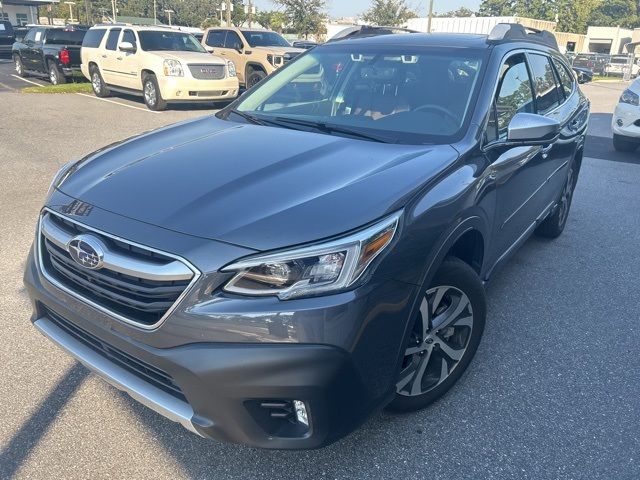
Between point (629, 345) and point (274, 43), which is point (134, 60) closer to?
point (274, 43)

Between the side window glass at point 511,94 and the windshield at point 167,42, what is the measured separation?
1093 centimetres

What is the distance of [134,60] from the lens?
41.7 feet

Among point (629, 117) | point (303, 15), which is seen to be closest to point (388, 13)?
point (303, 15)

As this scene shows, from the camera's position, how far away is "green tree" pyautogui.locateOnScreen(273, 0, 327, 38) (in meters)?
40.7

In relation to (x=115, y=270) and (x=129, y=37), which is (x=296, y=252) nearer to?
(x=115, y=270)

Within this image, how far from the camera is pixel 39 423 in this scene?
104 inches

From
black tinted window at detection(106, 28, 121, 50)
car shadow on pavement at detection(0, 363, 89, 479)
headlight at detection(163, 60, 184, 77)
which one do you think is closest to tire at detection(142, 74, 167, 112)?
headlight at detection(163, 60, 184, 77)

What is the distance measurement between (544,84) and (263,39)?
12716 mm

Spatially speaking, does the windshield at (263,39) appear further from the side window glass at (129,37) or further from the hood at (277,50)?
the side window glass at (129,37)

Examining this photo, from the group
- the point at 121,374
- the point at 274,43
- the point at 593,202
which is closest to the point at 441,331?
the point at 121,374

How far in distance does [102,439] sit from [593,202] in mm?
6229

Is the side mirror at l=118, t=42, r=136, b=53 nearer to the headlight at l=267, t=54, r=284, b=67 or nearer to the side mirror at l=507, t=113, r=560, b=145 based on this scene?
the headlight at l=267, t=54, r=284, b=67

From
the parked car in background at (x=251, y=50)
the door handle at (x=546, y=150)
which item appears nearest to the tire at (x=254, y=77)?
the parked car in background at (x=251, y=50)

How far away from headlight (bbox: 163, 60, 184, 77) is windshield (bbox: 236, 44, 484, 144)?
8.79 metres
